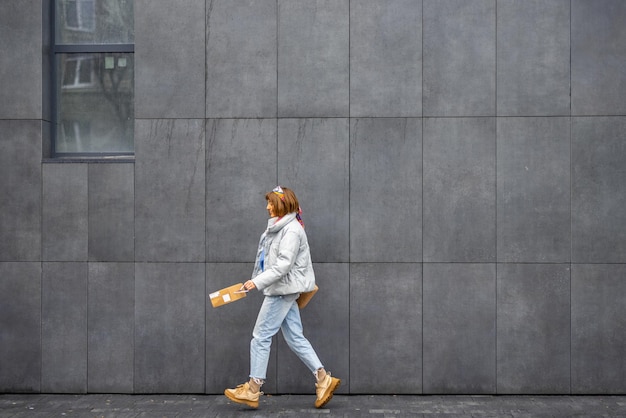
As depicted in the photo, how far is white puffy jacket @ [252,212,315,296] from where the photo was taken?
695 centimetres

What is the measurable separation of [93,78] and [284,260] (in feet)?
10.2

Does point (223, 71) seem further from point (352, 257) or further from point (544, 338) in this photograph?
point (544, 338)

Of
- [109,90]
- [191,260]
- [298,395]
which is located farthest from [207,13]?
[298,395]

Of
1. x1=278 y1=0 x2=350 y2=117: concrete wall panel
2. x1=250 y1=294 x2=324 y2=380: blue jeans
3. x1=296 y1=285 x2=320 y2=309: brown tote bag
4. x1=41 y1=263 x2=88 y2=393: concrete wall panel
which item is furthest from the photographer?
x1=41 y1=263 x2=88 y2=393: concrete wall panel

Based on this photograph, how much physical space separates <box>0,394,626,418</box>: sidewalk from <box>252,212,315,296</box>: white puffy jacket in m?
1.19

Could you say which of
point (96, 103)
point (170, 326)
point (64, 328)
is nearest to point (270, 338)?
point (170, 326)

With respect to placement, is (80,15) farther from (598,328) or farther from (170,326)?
(598,328)

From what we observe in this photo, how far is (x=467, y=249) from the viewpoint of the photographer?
776cm

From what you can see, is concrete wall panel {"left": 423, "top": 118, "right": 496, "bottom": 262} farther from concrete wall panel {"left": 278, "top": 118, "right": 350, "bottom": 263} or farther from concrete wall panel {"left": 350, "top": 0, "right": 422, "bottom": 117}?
concrete wall panel {"left": 278, "top": 118, "right": 350, "bottom": 263}

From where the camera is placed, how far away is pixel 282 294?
7121mm

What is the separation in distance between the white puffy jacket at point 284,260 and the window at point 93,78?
82.7 inches

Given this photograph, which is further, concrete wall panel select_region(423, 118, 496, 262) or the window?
the window

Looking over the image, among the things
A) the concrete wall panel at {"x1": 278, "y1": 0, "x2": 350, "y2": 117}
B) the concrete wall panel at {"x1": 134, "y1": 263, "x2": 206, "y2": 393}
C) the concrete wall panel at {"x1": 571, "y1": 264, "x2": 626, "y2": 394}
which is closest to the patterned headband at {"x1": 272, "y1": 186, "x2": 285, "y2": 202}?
the concrete wall panel at {"x1": 278, "y1": 0, "x2": 350, "y2": 117}

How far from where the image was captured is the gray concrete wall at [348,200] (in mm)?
7719
